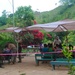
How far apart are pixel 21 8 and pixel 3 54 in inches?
1154

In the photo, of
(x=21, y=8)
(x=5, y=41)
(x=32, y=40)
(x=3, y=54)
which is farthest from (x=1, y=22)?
(x=3, y=54)

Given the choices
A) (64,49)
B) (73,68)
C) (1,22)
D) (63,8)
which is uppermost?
(63,8)

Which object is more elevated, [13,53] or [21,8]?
[21,8]

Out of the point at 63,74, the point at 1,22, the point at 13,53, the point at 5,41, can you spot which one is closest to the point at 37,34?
the point at 5,41

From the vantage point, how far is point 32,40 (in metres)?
18.5

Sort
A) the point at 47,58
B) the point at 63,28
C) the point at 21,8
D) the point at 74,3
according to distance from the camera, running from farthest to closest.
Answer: the point at 74,3 < the point at 21,8 < the point at 47,58 < the point at 63,28

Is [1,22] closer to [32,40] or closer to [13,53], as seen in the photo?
[32,40]

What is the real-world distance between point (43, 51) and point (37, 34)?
599 cm

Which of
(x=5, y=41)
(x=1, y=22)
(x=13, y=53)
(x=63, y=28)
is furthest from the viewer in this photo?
(x=1, y=22)

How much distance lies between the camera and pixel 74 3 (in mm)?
72812

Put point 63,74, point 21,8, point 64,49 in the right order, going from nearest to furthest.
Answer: point 64,49
point 63,74
point 21,8

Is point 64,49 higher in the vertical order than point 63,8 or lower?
lower

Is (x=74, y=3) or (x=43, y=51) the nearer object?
(x=43, y=51)

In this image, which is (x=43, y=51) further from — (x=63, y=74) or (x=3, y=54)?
(x=63, y=74)
